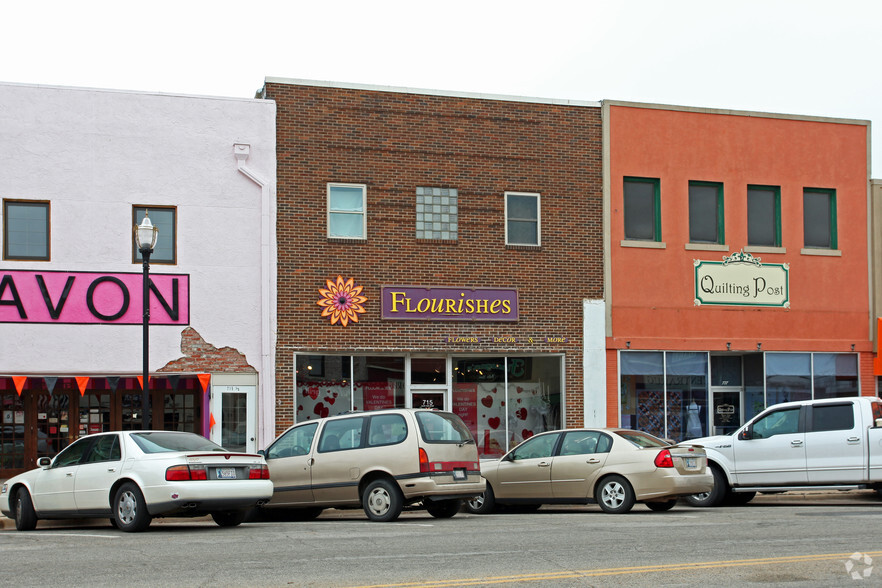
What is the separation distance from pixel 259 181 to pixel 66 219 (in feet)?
13.1

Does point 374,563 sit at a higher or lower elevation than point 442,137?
lower

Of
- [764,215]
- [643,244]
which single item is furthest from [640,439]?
[764,215]

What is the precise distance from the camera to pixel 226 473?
14.1 m

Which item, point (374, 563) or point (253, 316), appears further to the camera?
point (253, 316)

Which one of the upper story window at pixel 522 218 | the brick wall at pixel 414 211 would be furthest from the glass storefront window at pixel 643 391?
the upper story window at pixel 522 218

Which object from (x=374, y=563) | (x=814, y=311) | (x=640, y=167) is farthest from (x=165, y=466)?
(x=814, y=311)

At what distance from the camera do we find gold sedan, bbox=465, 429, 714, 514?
16.0 metres

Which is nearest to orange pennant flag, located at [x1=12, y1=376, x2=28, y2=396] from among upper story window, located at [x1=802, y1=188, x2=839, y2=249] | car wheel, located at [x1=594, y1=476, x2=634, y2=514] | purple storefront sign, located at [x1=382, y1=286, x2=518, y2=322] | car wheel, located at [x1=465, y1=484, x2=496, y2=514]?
purple storefront sign, located at [x1=382, y1=286, x2=518, y2=322]

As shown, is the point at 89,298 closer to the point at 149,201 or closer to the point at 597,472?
the point at 149,201

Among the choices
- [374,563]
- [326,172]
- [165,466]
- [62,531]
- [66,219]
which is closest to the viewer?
[374,563]

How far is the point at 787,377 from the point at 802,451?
9102 millimetres

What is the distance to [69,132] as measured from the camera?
22.7 metres

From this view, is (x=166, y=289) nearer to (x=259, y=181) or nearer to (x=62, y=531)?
(x=259, y=181)

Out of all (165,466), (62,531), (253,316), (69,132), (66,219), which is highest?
(69,132)
